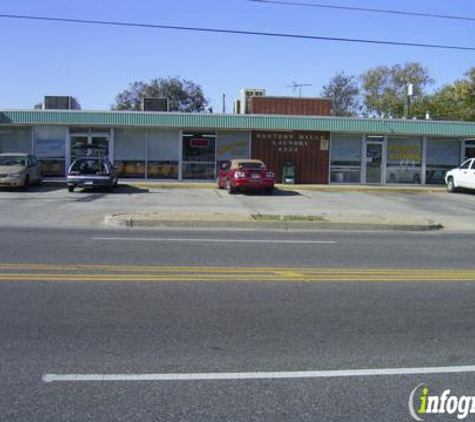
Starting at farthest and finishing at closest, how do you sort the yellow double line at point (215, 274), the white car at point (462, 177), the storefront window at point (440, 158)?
1. the storefront window at point (440, 158)
2. the white car at point (462, 177)
3. the yellow double line at point (215, 274)

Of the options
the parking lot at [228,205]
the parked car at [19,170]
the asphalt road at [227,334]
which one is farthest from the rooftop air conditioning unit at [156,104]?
the asphalt road at [227,334]

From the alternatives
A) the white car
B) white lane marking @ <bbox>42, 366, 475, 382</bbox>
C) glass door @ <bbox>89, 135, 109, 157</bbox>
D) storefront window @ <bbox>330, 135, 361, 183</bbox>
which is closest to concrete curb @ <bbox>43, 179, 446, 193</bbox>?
the white car

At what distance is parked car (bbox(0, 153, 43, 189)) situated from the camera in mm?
24609

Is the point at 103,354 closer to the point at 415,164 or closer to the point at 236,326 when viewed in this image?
the point at 236,326

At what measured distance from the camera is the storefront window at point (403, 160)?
3108 cm

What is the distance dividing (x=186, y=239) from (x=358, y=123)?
61.0 ft

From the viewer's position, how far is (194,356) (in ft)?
17.0

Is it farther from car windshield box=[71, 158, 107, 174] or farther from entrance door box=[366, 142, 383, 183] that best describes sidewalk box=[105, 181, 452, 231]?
car windshield box=[71, 158, 107, 174]

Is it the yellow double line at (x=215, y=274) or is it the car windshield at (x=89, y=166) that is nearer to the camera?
the yellow double line at (x=215, y=274)

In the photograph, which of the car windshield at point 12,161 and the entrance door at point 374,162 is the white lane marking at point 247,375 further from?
the entrance door at point 374,162

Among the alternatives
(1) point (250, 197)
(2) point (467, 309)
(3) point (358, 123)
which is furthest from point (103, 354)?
(3) point (358, 123)

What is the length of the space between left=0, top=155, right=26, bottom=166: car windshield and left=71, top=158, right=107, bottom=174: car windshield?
8.40ft

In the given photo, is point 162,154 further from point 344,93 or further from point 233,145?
point 344,93

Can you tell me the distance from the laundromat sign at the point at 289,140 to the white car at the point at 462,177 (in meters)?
6.54
